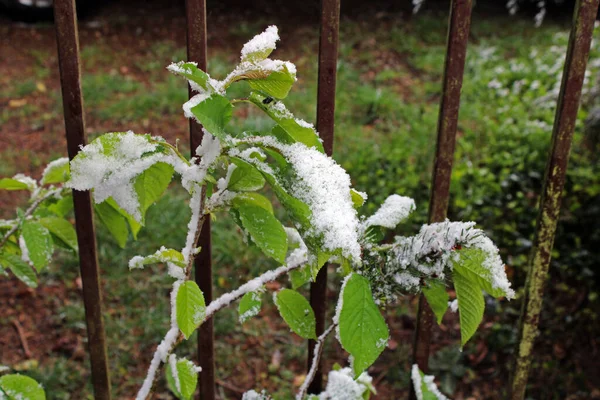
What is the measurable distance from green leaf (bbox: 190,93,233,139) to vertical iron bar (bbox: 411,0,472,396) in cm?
54

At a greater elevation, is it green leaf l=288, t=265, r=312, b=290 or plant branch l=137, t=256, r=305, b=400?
green leaf l=288, t=265, r=312, b=290

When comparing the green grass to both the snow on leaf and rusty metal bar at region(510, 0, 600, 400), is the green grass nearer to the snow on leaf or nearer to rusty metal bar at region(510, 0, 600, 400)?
Result: rusty metal bar at region(510, 0, 600, 400)

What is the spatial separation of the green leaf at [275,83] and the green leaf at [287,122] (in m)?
0.01

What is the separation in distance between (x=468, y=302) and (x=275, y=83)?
49cm

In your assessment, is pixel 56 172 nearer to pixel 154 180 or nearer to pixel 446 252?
pixel 154 180

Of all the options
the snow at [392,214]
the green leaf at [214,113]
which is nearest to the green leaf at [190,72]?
the green leaf at [214,113]

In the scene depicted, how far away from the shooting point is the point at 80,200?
1.23 m

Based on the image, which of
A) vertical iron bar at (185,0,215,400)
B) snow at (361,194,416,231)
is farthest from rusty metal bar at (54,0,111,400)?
snow at (361,194,416,231)

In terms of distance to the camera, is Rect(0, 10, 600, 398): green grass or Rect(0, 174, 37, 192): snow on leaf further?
Rect(0, 10, 600, 398): green grass

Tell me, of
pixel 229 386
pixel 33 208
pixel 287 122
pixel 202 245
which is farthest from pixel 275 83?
pixel 229 386

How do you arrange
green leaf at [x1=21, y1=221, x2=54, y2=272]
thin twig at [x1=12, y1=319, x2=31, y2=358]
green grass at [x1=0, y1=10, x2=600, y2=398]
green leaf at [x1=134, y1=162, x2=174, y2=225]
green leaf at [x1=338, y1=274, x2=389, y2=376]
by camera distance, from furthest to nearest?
1. green grass at [x1=0, y1=10, x2=600, y2=398]
2. thin twig at [x1=12, y1=319, x2=31, y2=358]
3. green leaf at [x1=21, y1=221, x2=54, y2=272]
4. green leaf at [x1=134, y1=162, x2=174, y2=225]
5. green leaf at [x1=338, y1=274, x2=389, y2=376]

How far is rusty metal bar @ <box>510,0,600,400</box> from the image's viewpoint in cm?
119

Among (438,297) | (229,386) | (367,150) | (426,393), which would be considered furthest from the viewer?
(367,150)

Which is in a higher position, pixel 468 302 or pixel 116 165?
pixel 116 165
